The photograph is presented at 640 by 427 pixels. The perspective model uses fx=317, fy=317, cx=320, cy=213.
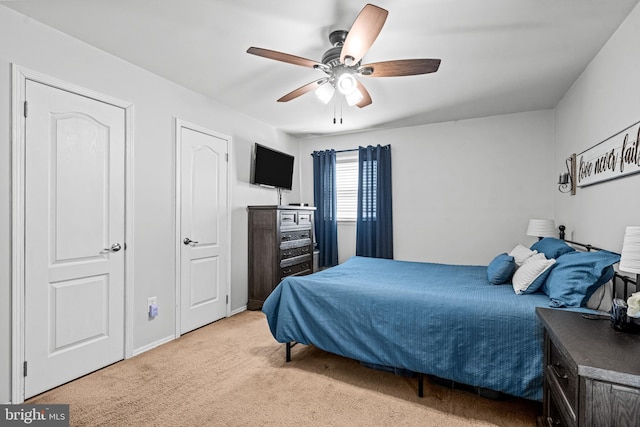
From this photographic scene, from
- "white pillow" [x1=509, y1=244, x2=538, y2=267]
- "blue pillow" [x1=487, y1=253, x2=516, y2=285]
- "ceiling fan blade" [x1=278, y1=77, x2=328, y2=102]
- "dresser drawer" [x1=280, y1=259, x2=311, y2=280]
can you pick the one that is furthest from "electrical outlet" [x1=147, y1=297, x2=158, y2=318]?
"white pillow" [x1=509, y1=244, x2=538, y2=267]

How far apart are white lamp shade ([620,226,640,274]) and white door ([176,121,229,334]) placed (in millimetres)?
3427

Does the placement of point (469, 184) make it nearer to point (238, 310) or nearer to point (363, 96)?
point (363, 96)

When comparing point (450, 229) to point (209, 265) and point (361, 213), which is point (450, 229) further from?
point (209, 265)

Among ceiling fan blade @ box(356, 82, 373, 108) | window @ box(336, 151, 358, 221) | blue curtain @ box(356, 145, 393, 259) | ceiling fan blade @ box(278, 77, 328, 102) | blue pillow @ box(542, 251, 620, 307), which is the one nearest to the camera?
blue pillow @ box(542, 251, 620, 307)

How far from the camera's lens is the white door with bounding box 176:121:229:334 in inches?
133

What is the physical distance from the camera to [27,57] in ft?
7.20

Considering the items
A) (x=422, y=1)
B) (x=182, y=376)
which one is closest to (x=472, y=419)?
(x=182, y=376)

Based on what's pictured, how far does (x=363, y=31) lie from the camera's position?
5.93 ft

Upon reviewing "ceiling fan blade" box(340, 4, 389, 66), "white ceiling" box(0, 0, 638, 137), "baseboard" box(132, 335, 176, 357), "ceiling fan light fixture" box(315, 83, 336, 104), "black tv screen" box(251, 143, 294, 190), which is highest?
"white ceiling" box(0, 0, 638, 137)

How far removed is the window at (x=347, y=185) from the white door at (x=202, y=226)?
200 cm

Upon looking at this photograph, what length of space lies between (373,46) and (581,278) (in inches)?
84.1

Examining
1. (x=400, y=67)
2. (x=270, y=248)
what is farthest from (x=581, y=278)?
(x=270, y=248)

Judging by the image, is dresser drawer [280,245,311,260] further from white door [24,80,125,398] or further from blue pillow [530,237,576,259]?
blue pillow [530,237,576,259]

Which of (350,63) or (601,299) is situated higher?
(350,63)
